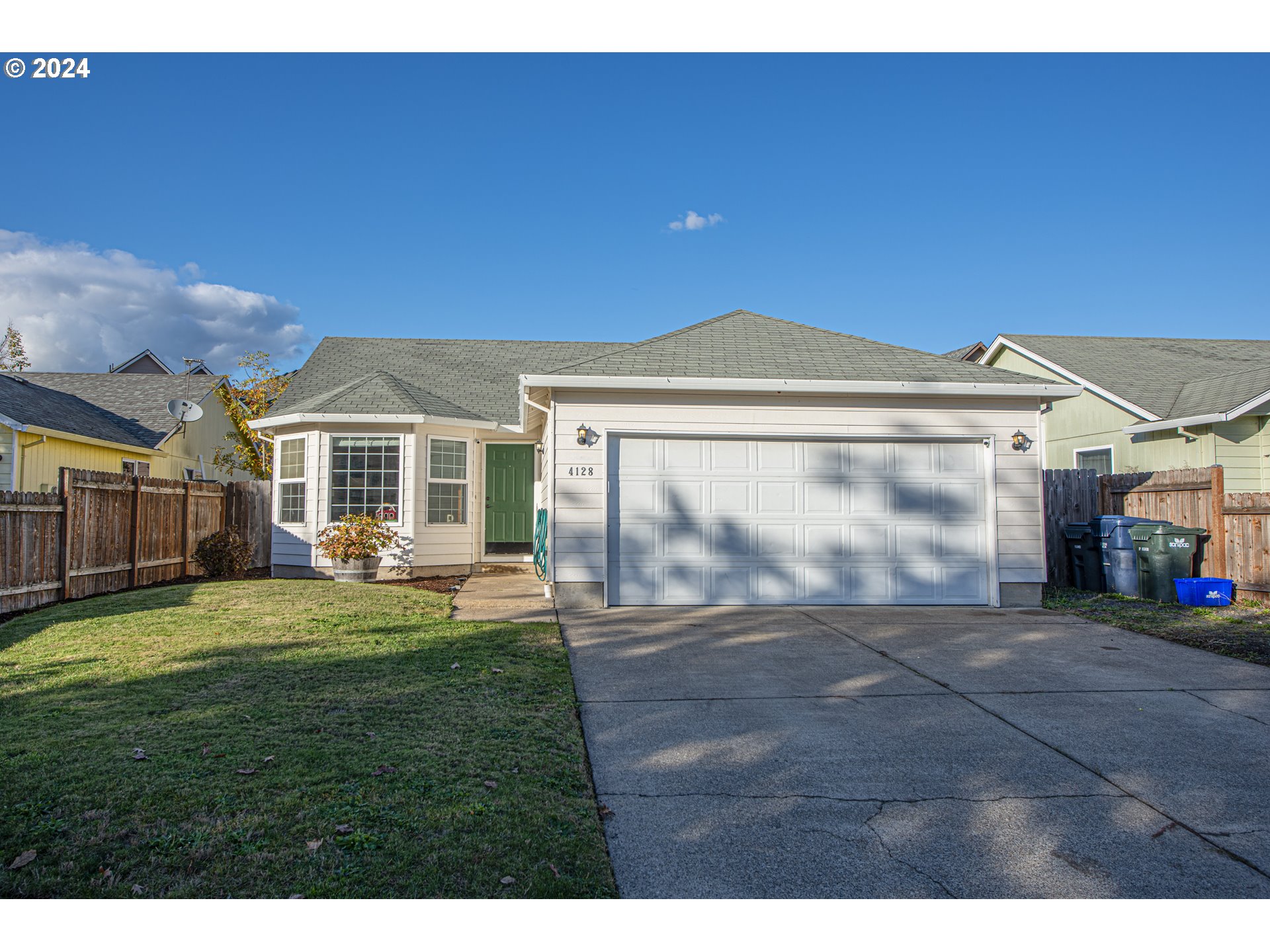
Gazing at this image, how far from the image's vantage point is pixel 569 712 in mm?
4750

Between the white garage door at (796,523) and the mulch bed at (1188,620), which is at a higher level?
the white garage door at (796,523)

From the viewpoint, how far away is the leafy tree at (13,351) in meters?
34.2

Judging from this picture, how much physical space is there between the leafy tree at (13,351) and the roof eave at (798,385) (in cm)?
3654

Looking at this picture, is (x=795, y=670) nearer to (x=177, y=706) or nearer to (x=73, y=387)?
(x=177, y=706)

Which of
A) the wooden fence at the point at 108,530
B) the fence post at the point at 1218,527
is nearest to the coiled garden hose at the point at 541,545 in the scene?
Answer: the wooden fence at the point at 108,530

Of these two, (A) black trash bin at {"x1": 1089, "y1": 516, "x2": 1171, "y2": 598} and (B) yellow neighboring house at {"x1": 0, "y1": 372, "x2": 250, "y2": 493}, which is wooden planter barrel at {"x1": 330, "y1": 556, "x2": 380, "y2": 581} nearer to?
(B) yellow neighboring house at {"x1": 0, "y1": 372, "x2": 250, "y2": 493}

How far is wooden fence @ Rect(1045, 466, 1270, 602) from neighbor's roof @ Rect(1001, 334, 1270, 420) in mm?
2635

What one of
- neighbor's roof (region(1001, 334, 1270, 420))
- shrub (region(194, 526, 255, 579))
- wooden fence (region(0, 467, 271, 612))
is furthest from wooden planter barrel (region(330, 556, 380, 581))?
neighbor's roof (region(1001, 334, 1270, 420))

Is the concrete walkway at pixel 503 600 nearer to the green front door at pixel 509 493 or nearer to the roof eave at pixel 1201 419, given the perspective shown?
the green front door at pixel 509 493

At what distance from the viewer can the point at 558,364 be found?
15.9 metres

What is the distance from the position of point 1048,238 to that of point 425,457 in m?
12.8

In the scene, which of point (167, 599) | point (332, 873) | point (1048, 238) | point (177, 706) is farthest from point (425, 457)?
point (1048, 238)

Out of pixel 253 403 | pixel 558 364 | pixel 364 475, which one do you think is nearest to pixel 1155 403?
pixel 558 364

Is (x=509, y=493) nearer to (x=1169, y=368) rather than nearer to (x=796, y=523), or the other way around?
(x=796, y=523)
